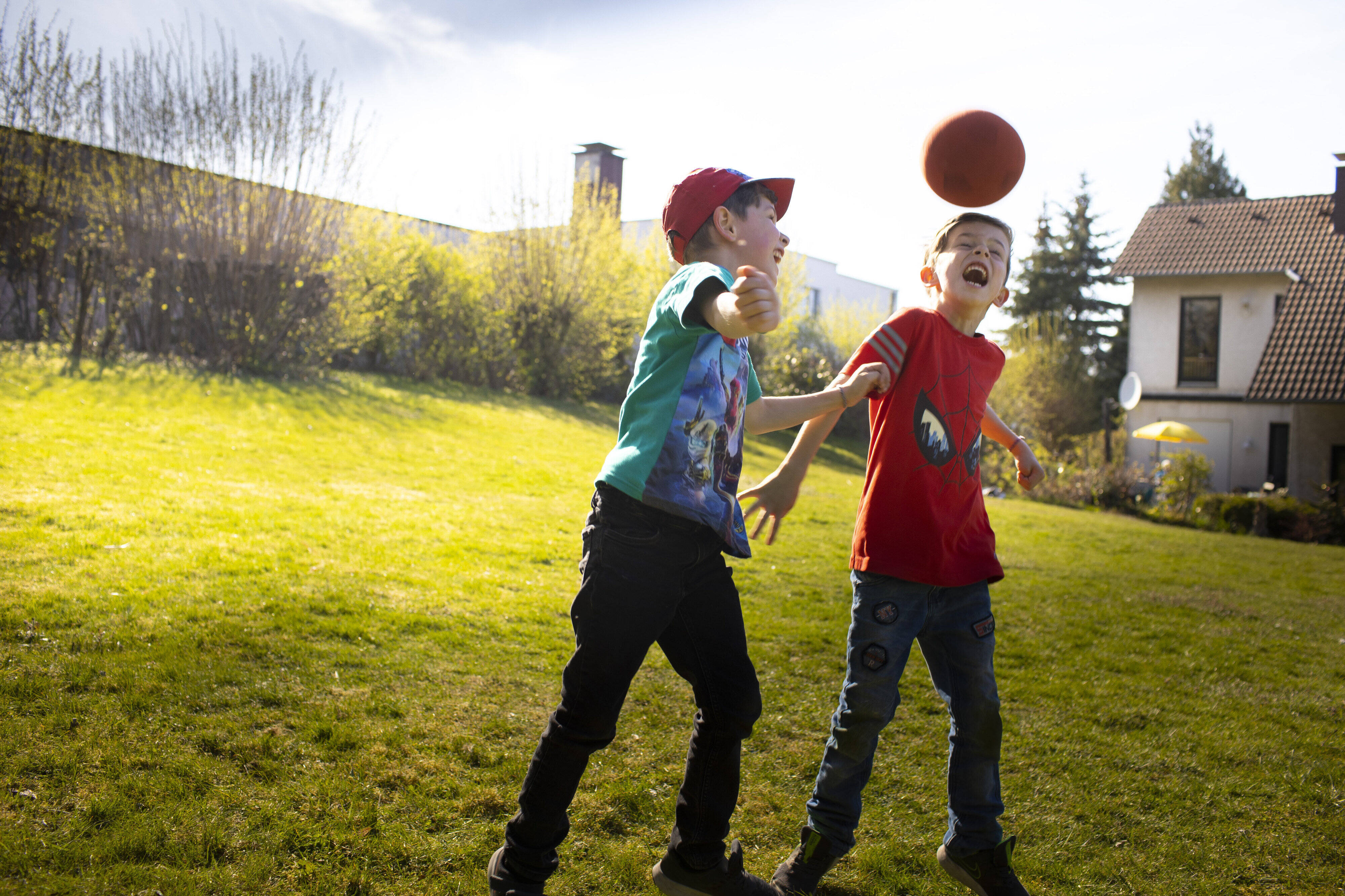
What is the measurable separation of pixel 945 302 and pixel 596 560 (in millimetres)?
1451

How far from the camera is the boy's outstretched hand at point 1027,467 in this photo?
2.97 m

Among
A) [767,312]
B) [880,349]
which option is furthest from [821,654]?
[767,312]

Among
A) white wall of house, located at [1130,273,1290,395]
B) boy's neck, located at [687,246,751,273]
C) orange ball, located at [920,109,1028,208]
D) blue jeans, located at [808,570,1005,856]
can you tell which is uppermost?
white wall of house, located at [1130,273,1290,395]

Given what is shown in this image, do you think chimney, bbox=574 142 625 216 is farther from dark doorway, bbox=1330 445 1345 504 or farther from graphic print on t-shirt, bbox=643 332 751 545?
graphic print on t-shirt, bbox=643 332 751 545

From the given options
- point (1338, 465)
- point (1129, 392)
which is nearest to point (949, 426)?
point (1129, 392)

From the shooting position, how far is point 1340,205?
20.1m

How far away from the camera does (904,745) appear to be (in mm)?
3969

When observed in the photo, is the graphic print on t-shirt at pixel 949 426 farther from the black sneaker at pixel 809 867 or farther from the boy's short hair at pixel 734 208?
the black sneaker at pixel 809 867

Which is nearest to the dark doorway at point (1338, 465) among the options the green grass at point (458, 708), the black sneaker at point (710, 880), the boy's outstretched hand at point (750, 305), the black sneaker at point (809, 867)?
the green grass at point (458, 708)

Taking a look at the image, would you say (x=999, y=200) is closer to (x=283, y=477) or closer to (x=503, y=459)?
(x=283, y=477)

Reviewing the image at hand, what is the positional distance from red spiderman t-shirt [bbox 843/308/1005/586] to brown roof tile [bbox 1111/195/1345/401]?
1807 cm

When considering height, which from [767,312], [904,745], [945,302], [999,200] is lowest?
[904,745]

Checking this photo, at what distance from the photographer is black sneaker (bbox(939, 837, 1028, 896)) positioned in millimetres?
2627

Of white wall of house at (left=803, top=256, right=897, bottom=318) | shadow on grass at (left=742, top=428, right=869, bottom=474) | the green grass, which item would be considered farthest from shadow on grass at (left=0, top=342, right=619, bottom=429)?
white wall of house at (left=803, top=256, right=897, bottom=318)
